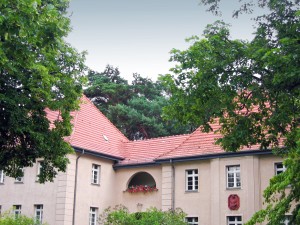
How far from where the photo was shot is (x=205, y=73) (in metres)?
16.4

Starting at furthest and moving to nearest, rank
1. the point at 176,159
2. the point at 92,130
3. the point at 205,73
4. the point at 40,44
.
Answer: the point at 92,130 → the point at 176,159 → the point at 205,73 → the point at 40,44

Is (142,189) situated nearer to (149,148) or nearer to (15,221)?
(149,148)

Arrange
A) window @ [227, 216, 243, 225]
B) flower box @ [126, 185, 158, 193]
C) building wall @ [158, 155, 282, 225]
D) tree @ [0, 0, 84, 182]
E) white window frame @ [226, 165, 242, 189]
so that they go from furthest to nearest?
1. flower box @ [126, 185, 158, 193]
2. white window frame @ [226, 165, 242, 189]
3. window @ [227, 216, 243, 225]
4. building wall @ [158, 155, 282, 225]
5. tree @ [0, 0, 84, 182]

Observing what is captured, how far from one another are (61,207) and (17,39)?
13.8 m

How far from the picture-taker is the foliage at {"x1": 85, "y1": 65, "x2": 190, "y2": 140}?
4543cm

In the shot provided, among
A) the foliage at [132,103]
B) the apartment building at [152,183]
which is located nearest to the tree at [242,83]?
the apartment building at [152,183]

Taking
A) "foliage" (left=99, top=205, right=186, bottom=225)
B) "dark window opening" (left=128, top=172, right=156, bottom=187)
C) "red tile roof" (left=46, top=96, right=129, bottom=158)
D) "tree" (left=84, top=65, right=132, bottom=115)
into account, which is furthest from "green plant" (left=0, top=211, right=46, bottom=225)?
"tree" (left=84, top=65, right=132, bottom=115)

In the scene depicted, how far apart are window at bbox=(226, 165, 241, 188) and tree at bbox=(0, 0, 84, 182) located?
9849mm

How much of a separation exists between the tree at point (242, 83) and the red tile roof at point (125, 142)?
365 inches

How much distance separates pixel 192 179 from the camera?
2752 centimetres

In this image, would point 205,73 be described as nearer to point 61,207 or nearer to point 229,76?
point 229,76

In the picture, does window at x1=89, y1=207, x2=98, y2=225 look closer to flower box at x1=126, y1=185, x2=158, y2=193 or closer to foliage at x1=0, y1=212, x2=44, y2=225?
flower box at x1=126, y1=185, x2=158, y2=193

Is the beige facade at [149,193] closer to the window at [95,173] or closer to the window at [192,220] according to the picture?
the window at [95,173]

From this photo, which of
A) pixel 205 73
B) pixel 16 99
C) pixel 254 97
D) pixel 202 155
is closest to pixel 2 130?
pixel 16 99
